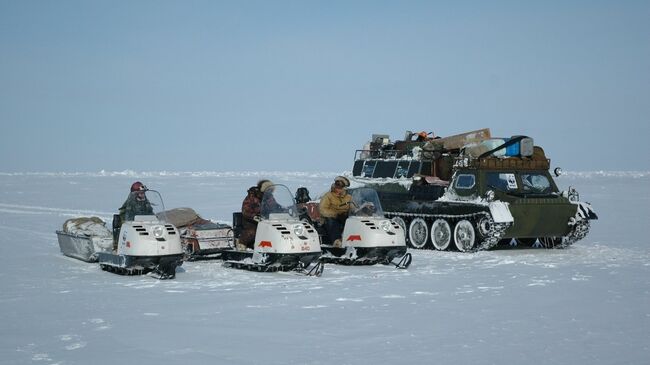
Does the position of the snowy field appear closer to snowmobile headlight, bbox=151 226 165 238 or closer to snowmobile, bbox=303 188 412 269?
snowmobile, bbox=303 188 412 269

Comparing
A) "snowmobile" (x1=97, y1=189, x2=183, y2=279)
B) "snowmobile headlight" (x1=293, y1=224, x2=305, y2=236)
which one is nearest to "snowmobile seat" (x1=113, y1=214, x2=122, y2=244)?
"snowmobile" (x1=97, y1=189, x2=183, y2=279)

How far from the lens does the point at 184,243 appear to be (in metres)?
15.2

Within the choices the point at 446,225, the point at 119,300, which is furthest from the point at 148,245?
the point at 446,225

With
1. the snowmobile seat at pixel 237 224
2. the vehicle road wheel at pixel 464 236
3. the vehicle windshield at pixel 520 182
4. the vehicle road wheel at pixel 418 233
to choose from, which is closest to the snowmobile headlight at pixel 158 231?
the snowmobile seat at pixel 237 224

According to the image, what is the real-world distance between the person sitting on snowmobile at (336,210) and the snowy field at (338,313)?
36.0 inches

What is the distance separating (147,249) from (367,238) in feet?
12.5

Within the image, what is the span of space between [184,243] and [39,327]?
623 cm

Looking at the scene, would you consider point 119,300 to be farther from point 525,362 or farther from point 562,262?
point 562,262

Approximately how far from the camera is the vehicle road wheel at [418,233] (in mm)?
18938

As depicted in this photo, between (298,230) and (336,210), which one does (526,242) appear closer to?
(336,210)

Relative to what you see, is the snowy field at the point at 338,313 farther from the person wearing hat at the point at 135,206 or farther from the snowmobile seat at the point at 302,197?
the snowmobile seat at the point at 302,197

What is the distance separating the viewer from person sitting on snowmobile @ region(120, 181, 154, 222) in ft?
44.5

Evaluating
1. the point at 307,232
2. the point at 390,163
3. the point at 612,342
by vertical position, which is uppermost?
the point at 390,163

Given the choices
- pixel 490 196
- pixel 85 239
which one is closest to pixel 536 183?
pixel 490 196
